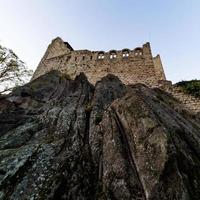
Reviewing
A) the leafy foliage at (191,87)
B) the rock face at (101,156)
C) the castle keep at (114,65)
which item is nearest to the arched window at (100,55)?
the castle keep at (114,65)

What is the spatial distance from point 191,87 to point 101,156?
12.3 metres

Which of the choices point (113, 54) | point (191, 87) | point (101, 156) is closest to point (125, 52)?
point (113, 54)

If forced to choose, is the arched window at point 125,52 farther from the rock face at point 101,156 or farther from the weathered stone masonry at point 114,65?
the rock face at point 101,156

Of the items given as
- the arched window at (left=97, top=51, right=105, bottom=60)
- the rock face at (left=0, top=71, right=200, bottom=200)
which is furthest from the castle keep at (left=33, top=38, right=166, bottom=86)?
the rock face at (left=0, top=71, right=200, bottom=200)

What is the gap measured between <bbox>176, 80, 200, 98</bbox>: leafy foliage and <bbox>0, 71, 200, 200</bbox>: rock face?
9922 mm

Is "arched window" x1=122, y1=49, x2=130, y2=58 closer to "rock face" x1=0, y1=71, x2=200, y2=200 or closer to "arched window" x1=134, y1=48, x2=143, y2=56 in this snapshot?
"arched window" x1=134, y1=48, x2=143, y2=56

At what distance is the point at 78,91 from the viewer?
11.6 m

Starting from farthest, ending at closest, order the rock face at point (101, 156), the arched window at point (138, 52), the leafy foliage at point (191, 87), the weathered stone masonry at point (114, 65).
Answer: the arched window at point (138, 52) → the weathered stone masonry at point (114, 65) → the leafy foliage at point (191, 87) → the rock face at point (101, 156)

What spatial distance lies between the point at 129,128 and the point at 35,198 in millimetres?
3102

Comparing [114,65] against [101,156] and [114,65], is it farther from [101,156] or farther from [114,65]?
[101,156]

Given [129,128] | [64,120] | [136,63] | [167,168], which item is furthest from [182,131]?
[136,63]

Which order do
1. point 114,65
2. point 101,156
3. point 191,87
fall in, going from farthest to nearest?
point 114,65 < point 191,87 < point 101,156

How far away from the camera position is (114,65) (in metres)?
22.2

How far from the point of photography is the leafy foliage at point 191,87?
50.5ft
